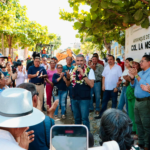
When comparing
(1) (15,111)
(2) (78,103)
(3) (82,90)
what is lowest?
(2) (78,103)

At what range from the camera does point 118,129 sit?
156 cm

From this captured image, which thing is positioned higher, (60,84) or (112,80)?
(112,80)

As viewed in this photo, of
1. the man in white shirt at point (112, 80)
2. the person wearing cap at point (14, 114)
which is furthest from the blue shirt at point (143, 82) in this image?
the person wearing cap at point (14, 114)

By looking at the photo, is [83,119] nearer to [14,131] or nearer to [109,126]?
[109,126]

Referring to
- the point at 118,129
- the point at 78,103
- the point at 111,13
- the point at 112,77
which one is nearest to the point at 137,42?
the point at 112,77

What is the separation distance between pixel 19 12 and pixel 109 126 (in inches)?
833

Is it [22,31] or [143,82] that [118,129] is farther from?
[22,31]

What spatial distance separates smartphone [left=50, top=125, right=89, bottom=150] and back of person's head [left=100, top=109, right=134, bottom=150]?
309 mm

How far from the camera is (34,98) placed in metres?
2.41

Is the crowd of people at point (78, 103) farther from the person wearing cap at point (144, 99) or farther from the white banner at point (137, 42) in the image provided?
the white banner at point (137, 42)

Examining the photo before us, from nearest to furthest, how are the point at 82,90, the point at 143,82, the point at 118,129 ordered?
1. the point at 118,129
2. the point at 143,82
3. the point at 82,90

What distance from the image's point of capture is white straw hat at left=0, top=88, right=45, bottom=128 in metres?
1.29

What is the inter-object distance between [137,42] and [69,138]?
13.3 feet

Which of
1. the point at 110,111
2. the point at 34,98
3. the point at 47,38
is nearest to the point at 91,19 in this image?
the point at 34,98
